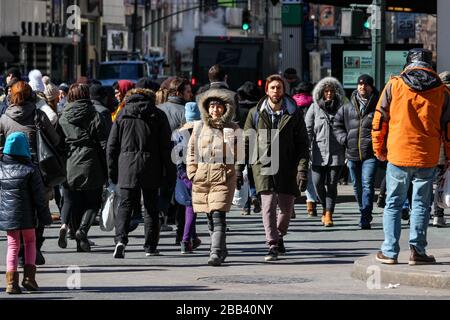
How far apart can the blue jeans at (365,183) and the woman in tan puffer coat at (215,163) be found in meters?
4.01

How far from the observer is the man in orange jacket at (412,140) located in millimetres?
12453

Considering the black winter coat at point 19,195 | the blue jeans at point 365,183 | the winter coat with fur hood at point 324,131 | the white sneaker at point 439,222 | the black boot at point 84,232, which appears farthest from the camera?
the winter coat with fur hood at point 324,131

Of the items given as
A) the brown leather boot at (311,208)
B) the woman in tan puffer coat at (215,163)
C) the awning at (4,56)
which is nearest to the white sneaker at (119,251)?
the woman in tan puffer coat at (215,163)

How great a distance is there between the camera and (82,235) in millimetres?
15312

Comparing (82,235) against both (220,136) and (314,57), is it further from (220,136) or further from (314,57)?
(314,57)

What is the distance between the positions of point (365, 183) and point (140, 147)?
14.2 ft

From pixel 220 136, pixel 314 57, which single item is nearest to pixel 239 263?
pixel 220 136

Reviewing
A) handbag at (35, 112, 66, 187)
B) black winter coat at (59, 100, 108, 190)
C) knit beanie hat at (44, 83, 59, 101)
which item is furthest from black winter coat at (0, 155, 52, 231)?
knit beanie hat at (44, 83, 59, 101)

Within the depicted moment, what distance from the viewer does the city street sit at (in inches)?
456

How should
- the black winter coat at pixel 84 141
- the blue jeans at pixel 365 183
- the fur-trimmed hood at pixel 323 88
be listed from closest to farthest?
the black winter coat at pixel 84 141 → the blue jeans at pixel 365 183 → the fur-trimmed hood at pixel 323 88

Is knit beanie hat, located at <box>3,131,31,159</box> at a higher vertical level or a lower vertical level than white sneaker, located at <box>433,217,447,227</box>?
higher

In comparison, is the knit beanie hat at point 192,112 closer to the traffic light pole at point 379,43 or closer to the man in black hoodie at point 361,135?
the man in black hoodie at point 361,135

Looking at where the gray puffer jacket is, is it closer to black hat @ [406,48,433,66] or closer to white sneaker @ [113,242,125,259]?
white sneaker @ [113,242,125,259]

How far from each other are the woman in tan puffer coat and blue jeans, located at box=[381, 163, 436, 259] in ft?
6.20
